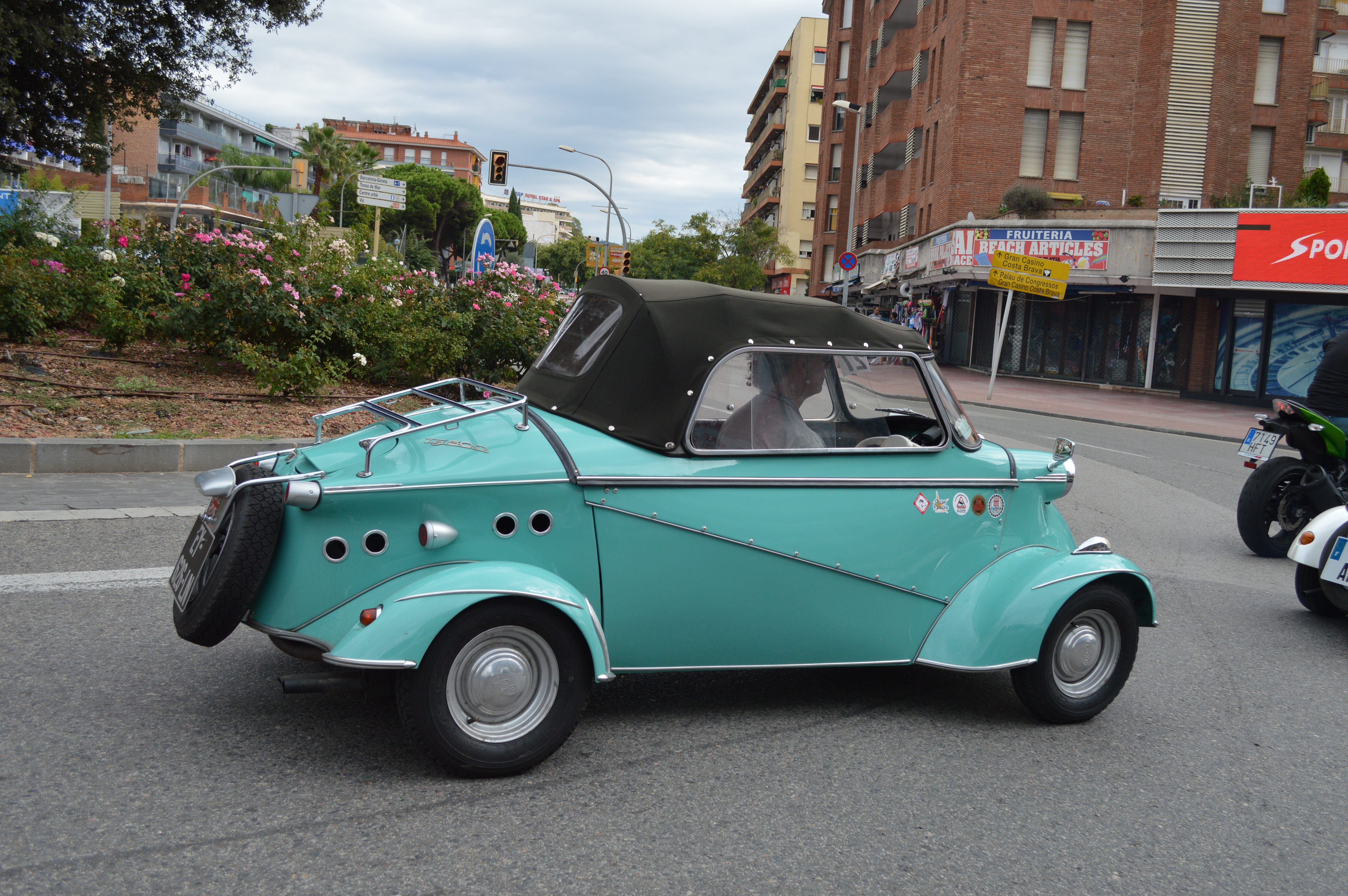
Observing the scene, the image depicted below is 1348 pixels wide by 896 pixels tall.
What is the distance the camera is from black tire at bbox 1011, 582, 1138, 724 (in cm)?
419

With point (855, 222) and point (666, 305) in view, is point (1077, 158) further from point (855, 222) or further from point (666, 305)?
point (666, 305)

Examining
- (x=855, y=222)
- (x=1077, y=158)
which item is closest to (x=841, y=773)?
(x=1077, y=158)

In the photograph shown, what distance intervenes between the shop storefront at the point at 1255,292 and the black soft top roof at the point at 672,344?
29.0 meters

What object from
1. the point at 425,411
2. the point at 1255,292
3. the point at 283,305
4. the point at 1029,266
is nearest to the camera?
the point at 425,411

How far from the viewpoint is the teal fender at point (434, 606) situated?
3.20 m

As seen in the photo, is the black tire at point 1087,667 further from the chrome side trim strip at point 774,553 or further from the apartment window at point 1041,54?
the apartment window at point 1041,54

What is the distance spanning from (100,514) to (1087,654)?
5945mm

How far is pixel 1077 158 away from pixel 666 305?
3742 centimetres

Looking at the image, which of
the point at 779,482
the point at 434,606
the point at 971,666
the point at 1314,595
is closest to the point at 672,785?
the point at 434,606

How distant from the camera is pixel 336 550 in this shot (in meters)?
3.33

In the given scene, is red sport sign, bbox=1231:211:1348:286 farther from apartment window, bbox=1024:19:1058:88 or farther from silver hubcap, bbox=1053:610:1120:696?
silver hubcap, bbox=1053:610:1120:696

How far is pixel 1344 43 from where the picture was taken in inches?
1914

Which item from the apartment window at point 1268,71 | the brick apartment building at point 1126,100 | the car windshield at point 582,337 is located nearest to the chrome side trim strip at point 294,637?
the car windshield at point 582,337

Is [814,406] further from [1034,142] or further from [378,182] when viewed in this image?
[1034,142]
